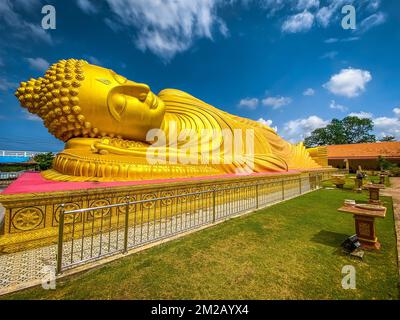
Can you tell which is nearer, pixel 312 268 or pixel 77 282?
pixel 77 282

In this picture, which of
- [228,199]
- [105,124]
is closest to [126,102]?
[105,124]

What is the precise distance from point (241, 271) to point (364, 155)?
30.0 meters

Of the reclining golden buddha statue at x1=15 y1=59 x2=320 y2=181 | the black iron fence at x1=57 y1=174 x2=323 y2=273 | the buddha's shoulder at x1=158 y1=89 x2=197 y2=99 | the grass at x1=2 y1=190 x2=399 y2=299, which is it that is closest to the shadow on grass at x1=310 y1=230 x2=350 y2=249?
the grass at x1=2 y1=190 x2=399 y2=299

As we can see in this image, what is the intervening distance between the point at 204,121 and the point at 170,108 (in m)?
1.54

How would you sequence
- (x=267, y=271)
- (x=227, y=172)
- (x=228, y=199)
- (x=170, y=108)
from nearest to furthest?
(x=267, y=271) → (x=228, y=199) → (x=227, y=172) → (x=170, y=108)

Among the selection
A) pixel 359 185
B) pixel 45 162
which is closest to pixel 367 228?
pixel 359 185

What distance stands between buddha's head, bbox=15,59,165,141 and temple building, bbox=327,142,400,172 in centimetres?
2680

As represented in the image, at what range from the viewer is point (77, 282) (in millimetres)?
2182

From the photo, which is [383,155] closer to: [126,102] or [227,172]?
[227,172]

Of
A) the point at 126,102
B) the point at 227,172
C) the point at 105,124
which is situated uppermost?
the point at 126,102

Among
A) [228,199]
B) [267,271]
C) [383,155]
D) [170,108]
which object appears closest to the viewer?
[267,271]

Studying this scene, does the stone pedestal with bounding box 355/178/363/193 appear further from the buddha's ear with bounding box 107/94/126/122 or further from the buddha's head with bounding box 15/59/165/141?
the buddha's ear with bounding box 107/94/126/122

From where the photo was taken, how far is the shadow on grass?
3.34 meters

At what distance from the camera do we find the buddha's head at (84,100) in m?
4.80
